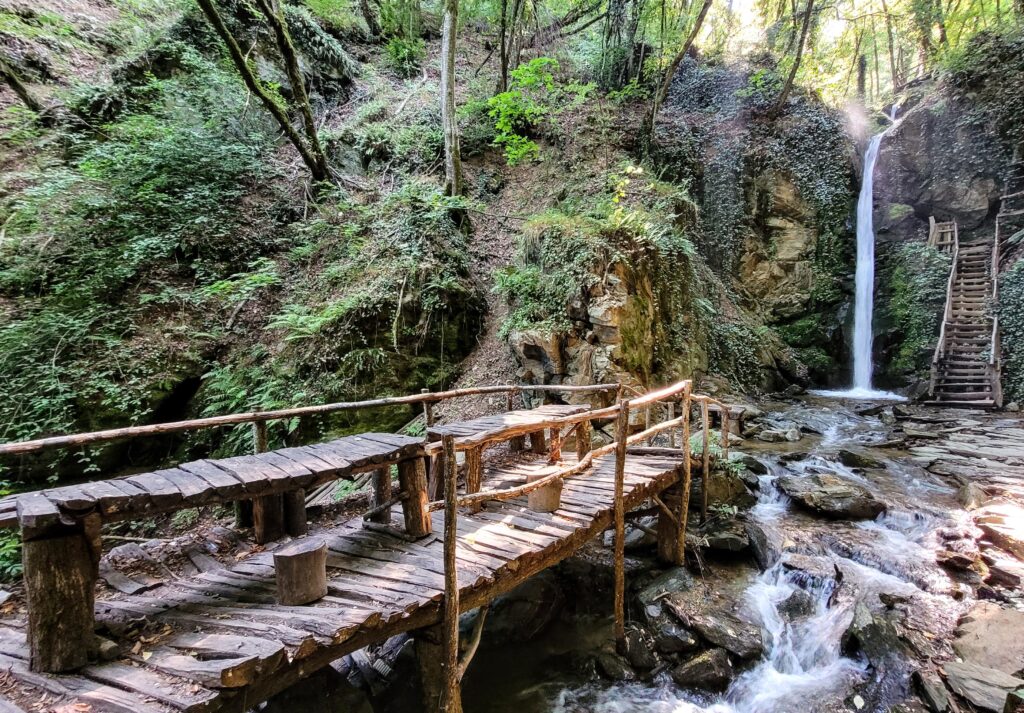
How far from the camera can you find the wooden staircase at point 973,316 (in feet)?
42.5

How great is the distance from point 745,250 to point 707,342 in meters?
6.36

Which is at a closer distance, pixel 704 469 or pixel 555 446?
pixel 555 446

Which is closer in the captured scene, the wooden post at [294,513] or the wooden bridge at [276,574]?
the wooden bridge at [276,574]

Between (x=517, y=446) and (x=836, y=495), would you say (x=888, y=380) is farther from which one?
(x=517, y=446)

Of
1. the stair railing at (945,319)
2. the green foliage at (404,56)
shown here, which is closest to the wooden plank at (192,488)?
the green foliage at (404,56)

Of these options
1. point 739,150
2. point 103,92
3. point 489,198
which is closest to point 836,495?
point 489,198

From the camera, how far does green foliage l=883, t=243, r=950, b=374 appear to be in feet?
49.5

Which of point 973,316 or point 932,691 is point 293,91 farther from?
point 973,316

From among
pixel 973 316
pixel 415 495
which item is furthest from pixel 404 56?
pixel 973 316

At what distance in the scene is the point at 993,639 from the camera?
14.9ft

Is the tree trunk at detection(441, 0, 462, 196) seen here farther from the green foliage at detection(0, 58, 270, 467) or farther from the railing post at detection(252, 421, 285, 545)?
the railing post at detection(252, 421, 285, 545)

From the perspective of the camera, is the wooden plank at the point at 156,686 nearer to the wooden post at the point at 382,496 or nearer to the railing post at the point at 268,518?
the railing post at the point at 268,518

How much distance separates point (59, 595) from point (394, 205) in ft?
32.2

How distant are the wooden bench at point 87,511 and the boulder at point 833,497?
7392 mm
